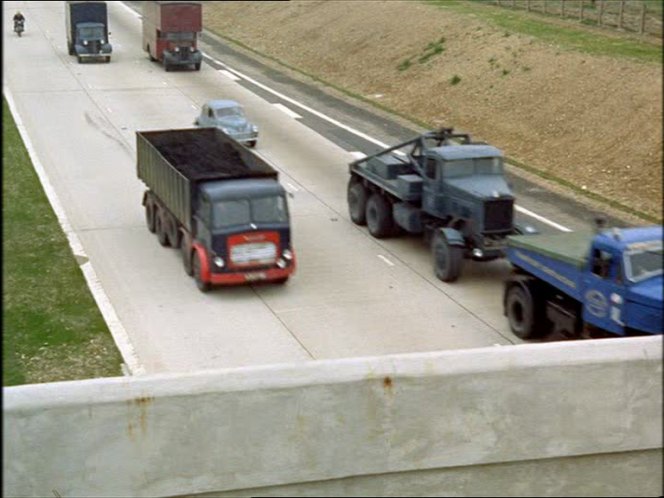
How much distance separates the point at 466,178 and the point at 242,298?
3.84 metres

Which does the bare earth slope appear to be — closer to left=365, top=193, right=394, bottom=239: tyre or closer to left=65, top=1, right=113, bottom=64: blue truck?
left=65, top=1, right=113, bottom=64: blue truck

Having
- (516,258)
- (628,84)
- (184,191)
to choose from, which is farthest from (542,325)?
(628,84)

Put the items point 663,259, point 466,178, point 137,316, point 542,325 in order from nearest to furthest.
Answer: point 663,259 → point 542,325 → point 137,316 → point 466,178

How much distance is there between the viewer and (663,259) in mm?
8336

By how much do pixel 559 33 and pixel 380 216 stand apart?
11.3 metres

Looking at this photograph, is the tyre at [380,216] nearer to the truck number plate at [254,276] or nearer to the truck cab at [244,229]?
the truck cab at [244,229]

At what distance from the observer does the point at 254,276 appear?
18.0 m

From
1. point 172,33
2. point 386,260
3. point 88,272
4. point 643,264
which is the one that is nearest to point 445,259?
point 386,260

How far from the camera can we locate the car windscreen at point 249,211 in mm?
17828

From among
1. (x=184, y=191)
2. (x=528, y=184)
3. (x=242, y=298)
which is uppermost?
(x=528, y=184)

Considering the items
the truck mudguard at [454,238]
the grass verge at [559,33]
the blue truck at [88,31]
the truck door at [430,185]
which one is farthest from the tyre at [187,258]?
the grass verge at [559,33]

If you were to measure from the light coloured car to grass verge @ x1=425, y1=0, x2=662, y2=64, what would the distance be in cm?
1008

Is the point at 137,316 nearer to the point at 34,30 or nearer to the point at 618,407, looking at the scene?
the point at 34,30

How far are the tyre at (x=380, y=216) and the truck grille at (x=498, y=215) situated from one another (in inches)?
130
